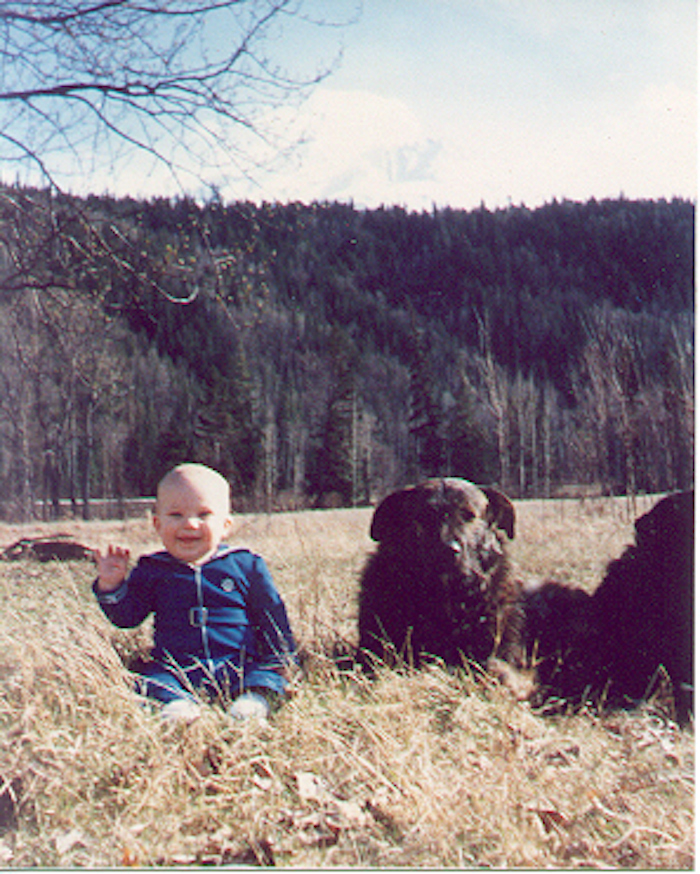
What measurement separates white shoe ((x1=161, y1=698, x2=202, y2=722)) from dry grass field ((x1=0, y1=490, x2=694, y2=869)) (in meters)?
0.06

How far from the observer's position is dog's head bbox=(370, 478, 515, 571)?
11.2 ft

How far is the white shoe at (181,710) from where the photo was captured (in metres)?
2.78

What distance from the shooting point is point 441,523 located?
3.43 m

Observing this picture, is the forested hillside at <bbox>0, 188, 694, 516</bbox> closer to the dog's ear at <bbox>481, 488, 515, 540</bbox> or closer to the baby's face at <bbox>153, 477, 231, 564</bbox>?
the dog's ear at <bbox>481, 488, 515, 540</bbox>

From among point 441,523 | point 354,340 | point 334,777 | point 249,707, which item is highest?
point 354,340

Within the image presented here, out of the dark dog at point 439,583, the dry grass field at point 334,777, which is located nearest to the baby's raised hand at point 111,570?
the dry grass field at point 334,777

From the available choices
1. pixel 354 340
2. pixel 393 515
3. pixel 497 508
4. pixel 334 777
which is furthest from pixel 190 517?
pixel 354 340

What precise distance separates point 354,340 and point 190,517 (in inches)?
86.5

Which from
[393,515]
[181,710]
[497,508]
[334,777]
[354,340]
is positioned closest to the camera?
[334,777]

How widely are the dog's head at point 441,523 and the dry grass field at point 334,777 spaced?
0.63m

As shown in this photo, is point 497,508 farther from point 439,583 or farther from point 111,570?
point 111,570

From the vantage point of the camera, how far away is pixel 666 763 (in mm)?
2951

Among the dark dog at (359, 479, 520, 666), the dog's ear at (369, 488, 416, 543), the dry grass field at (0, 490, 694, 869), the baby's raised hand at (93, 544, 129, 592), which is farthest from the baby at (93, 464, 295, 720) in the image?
the dog's ear at (369, 488, 416, 543)

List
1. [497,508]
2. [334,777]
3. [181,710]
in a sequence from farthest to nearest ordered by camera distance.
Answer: [497,508], [181,710], [334,777]
